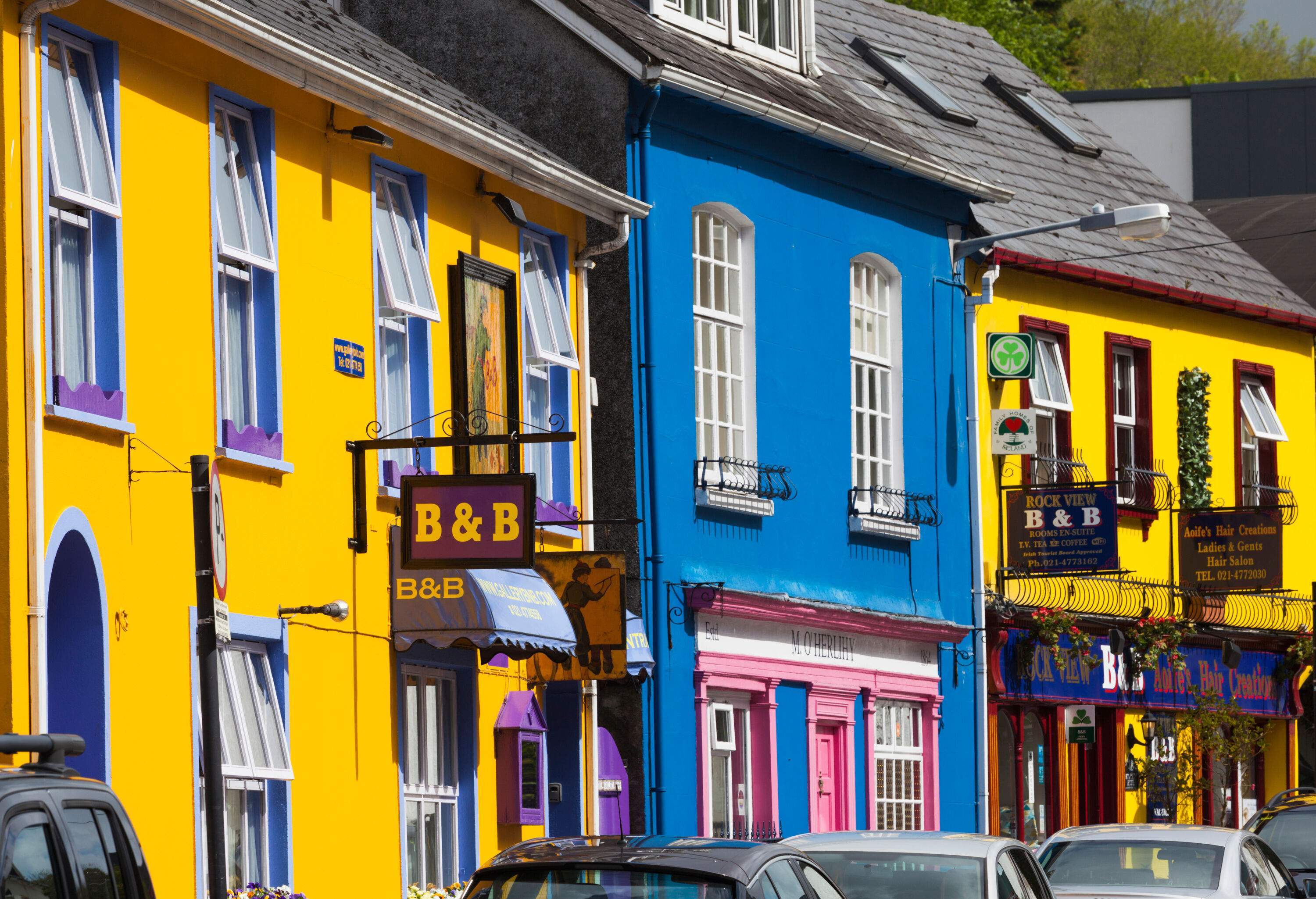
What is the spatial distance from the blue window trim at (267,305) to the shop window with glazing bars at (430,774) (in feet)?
8.08

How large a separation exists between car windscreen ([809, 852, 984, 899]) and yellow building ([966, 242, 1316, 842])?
13708mm

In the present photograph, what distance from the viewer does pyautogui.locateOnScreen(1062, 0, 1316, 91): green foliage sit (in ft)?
218

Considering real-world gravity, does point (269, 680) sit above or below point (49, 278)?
below

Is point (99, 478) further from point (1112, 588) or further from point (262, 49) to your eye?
point (1112, 588)

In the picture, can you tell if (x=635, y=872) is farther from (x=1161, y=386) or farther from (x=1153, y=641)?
(x=1161, y=386)

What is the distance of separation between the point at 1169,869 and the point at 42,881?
29.8 feet

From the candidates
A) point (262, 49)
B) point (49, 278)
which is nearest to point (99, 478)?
point (49, 278)

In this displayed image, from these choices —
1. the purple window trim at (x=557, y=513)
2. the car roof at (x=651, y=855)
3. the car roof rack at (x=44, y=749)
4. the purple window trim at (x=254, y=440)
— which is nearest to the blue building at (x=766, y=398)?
the purple window trim at (x=557, y=513)

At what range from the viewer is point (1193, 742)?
99.2 feet

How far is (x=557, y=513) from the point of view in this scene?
19.4 metres

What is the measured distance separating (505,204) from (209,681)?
9807mm

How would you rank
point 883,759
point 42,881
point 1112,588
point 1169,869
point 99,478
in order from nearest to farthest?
point 42,881 < point 99,478 < point 1169,869 < point 883,759 < point 1112,588

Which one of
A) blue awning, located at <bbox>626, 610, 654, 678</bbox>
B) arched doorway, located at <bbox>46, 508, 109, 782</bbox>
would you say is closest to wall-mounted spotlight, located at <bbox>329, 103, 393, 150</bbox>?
arched doorway, located at <bbox>46, 508, 109, 782</bbox>

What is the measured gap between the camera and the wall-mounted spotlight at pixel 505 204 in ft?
Result: 61.5
